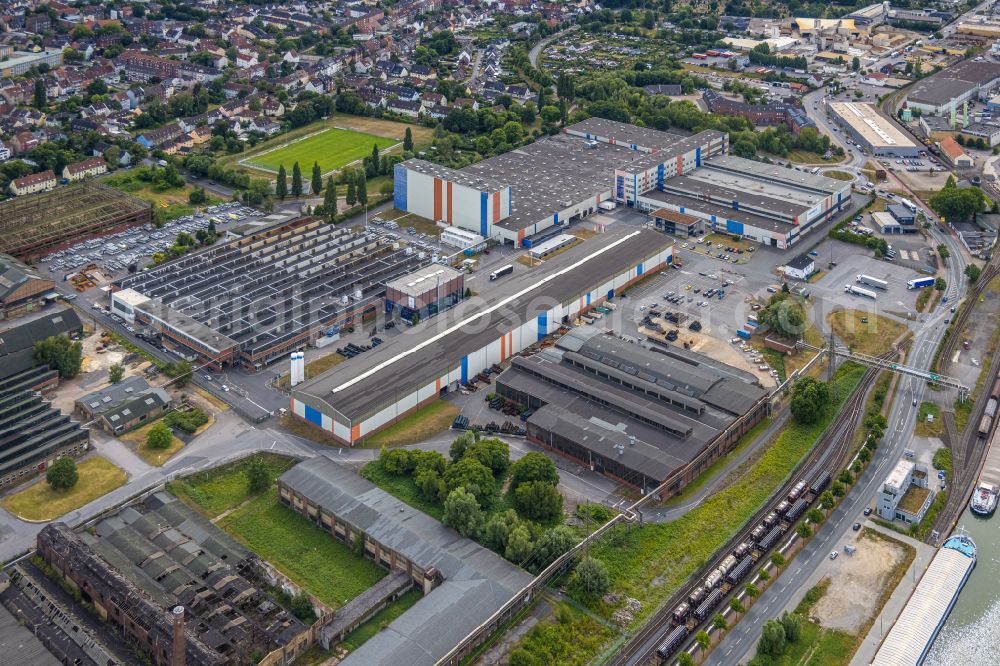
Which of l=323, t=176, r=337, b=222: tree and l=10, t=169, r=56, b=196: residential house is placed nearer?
l=323, t=176, r=337, b=222: tree

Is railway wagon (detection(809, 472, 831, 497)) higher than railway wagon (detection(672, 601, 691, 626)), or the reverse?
railway wagon (detection(809, 472, 831, 497))

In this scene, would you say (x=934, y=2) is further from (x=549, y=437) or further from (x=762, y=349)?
(x=549, y=437)

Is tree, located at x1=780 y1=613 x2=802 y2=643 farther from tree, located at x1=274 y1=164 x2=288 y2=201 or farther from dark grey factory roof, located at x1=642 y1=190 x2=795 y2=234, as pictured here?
tree, located at x1=274 y1=164 x2=288 y2=201

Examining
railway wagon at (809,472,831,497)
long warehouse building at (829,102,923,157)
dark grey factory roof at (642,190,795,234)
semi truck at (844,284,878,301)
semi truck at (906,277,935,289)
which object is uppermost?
long warehouse building at (829,102,923,157)

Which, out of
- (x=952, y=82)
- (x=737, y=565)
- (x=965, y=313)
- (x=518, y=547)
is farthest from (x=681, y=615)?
(x=952, y=82)

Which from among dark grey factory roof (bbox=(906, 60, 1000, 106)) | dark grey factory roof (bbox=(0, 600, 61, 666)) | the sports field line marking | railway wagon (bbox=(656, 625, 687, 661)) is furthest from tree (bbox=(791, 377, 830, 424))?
dark grey factory roof (bbox=(906, 60, 1000, 106))

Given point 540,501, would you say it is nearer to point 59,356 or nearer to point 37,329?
point 59,356

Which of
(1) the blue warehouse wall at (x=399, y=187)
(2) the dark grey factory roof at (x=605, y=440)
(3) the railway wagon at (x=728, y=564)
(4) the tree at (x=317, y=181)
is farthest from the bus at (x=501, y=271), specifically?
(3) the railway wagon at (x=728, y=564)
